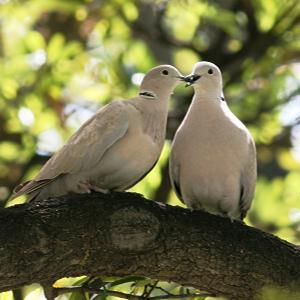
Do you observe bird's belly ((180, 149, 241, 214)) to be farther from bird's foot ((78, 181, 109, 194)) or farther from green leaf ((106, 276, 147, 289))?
green leaf ((106, 276, 147, 289))

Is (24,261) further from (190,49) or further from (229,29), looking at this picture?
(190,49)

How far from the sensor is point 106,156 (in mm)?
3881

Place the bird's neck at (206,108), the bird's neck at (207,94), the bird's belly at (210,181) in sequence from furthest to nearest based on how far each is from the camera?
the bird's neck at (207,94) → the bird's neck at (206,108) → the bird's belly at (210,181)

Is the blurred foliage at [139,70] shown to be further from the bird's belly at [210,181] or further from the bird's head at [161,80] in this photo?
the bird's belly at [210,181]

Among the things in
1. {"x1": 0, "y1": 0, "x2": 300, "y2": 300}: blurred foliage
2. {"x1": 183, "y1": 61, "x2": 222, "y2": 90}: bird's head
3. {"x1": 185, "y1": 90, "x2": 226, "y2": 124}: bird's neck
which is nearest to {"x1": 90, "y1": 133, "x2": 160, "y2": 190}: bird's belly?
{"x1": 185, "y1": 90, "x2": 226, "y2": 124}: bird's neck

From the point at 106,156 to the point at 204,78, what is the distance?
799 millimetres

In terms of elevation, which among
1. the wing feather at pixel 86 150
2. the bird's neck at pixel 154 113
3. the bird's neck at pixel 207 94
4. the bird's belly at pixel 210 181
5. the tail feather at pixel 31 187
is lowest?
the tail feather at pixel 31 187

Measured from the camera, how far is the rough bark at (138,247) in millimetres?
3203

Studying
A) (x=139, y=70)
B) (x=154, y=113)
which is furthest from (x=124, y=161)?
(x=139, y=70)

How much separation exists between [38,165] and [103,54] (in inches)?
48.7

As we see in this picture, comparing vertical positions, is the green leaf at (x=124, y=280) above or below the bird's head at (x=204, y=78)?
below

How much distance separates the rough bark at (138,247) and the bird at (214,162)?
0.40 m

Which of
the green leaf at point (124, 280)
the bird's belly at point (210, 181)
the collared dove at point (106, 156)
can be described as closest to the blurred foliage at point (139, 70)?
the bird's belly at point (210, 181)

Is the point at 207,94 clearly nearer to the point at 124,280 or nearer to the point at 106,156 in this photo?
the point at 106,156
